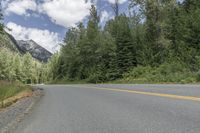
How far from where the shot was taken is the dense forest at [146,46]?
32716 millimetres

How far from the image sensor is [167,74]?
3070 centimetres

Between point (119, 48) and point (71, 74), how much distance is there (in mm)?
25583

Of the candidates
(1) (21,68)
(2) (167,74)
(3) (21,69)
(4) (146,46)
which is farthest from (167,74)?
(1) (21,68)

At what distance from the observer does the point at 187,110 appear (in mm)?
7156

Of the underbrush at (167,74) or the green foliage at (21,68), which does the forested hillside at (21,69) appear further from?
the underbrush at (167,74)

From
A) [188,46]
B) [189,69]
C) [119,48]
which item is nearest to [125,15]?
[119,48]

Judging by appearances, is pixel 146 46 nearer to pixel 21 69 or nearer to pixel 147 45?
pixel 147 45

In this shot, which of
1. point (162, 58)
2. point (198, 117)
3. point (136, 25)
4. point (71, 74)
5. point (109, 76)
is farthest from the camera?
point (71, 74)

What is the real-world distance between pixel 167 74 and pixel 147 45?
15234 millimetres

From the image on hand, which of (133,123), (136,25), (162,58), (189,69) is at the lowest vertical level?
(133,123)

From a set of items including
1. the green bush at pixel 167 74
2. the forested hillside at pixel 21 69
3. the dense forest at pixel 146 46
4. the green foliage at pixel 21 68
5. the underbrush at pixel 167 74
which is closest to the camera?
the underbrush at pixel 167 74

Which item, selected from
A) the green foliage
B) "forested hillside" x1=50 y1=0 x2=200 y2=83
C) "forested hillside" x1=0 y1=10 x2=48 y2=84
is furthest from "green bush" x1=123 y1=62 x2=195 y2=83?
the green foliage

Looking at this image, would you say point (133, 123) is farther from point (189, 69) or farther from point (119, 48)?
point (119, 48)

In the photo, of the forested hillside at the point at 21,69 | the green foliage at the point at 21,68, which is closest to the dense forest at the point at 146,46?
the forested hillside at the point at 21,69
